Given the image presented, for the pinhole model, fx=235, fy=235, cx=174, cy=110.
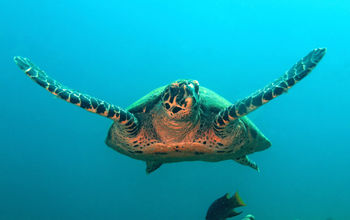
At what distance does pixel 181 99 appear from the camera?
371cm

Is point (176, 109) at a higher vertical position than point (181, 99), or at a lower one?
lower

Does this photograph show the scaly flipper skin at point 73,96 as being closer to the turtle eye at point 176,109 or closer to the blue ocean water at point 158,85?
the turtle eye at point 176,109

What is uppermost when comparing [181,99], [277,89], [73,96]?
[277,89]

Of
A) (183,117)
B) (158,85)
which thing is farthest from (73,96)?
(158,85)

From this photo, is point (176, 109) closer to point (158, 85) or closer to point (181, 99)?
point (181, 99)

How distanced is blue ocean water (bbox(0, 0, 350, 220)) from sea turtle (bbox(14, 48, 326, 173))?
32.5 m

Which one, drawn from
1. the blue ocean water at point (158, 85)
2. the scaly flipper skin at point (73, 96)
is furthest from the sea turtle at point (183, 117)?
the blue ocean water at point (158, 85)

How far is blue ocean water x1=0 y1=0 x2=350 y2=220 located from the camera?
3841 centimetres

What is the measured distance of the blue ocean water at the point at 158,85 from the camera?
126 feet

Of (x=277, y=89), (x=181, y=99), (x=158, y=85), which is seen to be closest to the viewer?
(x=277, y=89)

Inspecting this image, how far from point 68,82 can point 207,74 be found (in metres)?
38.8

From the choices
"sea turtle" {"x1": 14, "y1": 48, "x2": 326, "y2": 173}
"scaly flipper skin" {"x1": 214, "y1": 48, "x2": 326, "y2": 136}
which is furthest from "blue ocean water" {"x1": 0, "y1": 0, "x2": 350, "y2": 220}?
"scaly flipper skin" {"x1": 214, "y1": 48, "x2": 326, "y2": 136}

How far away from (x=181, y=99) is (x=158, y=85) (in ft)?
206

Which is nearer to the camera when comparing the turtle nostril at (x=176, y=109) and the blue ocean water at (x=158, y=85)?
the turtle nostril at (x=176, y=109)
